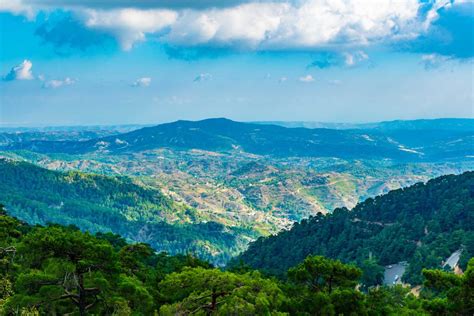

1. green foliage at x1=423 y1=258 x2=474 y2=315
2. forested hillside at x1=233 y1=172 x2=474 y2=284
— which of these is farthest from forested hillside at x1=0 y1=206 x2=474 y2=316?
forested hillside at x1=233 y1=172 x2=474 y2=284

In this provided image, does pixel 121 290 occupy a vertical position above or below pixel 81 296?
below

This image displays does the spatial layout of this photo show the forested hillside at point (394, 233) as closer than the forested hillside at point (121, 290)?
No

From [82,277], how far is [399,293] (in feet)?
179

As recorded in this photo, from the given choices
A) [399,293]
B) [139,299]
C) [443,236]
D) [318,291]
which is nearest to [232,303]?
[139,299]

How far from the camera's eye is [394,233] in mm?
132500

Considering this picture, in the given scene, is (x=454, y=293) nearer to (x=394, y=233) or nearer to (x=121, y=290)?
(x=121, y=290)

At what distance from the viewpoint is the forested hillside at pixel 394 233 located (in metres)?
113

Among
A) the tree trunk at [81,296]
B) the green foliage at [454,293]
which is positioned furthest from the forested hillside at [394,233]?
the tree trunk at [81,296]

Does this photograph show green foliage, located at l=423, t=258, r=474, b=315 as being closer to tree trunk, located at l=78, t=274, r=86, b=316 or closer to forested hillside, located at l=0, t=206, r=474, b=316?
forested hillside, located at l=0, t=206, r=474, b=316

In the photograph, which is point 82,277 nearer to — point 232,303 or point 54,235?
point 54,235

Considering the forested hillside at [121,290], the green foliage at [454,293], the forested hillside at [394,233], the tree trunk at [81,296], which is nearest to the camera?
the forested hillside at [121,290]

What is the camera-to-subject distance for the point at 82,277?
29516mm

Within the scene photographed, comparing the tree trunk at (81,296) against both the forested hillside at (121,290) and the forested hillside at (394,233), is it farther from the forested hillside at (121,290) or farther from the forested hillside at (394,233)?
the forested hillside at (394,233)

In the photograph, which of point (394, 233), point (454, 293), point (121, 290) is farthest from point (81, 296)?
point (394, 233)
